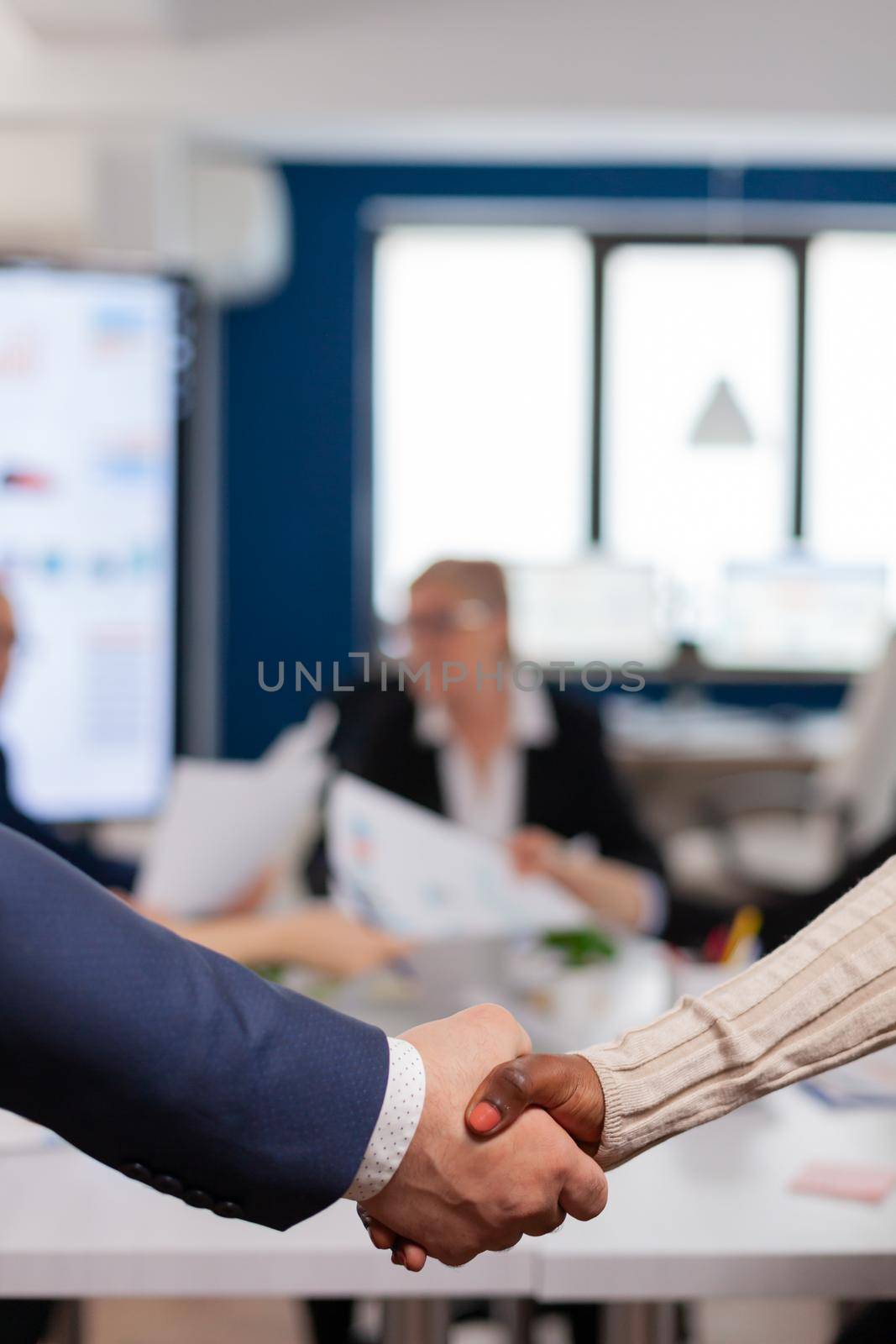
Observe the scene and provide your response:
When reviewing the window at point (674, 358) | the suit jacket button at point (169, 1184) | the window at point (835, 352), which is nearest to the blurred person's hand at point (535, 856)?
the suit jacket button at point (169, 1184)

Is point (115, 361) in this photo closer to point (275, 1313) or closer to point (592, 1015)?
point (592, 1015)

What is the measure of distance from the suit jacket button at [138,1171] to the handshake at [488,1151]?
167 mm

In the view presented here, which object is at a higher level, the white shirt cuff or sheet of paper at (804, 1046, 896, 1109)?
the white shirt cuff

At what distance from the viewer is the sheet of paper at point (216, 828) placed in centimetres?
142

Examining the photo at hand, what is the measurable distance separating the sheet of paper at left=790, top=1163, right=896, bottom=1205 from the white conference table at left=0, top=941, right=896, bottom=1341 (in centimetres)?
1

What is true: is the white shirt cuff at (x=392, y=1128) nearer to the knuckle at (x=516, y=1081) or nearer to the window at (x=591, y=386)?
the knuckle at (x=516, y=1081)

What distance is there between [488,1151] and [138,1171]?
0.23 metres

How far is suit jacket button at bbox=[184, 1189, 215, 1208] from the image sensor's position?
853 mm

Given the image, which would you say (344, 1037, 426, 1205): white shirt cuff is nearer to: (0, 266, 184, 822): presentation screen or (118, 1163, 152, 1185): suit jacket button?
(118, 1163, 152, 1185): suit jacket button

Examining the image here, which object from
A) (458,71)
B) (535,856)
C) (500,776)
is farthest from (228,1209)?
(458,71)

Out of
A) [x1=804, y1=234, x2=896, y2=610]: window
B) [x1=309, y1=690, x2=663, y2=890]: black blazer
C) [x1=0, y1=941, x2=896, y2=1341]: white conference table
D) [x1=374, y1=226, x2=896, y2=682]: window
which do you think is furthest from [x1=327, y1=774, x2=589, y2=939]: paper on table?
[x1=374, y1=226, x2=896, y2=682]: window

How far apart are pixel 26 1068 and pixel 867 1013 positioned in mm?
578

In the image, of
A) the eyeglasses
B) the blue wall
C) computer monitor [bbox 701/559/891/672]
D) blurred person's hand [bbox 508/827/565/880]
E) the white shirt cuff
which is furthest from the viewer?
the blue wall

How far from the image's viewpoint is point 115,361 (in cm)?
214
